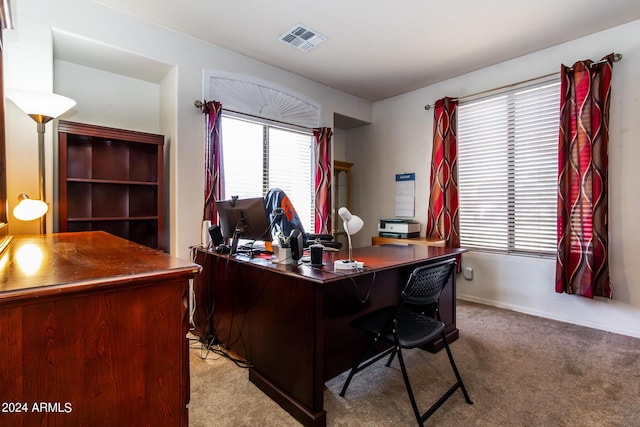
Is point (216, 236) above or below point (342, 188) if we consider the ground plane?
below

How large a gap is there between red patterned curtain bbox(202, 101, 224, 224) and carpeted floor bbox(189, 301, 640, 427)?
127 cm

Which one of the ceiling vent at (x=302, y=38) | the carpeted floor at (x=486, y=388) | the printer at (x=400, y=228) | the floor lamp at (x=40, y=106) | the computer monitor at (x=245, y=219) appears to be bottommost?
the carpeted floor at (x=486, y=388)

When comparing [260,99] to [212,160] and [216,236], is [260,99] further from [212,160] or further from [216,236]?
[216,236]

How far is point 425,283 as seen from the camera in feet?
5.80

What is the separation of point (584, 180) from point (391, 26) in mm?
2282

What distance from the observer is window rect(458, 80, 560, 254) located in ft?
10.8

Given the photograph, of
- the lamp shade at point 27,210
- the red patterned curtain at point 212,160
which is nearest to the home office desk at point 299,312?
the red patterned curtain at point 212,160

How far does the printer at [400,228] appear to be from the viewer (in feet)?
13.3

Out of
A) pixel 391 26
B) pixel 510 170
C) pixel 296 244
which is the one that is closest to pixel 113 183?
pixel 296 244

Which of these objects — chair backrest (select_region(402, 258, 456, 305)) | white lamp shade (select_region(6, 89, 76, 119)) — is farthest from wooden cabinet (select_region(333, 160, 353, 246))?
white lamp shade (select_region(6, 89, 76, 119))

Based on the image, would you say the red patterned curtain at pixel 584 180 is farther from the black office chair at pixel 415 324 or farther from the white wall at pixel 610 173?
the black office chair at pixel 415 324

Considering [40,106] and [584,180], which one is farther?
[584,180]

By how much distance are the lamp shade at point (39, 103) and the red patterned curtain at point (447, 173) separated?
3.68 m

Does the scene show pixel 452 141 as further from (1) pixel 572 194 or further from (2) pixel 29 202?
(2) pixel 29 202
